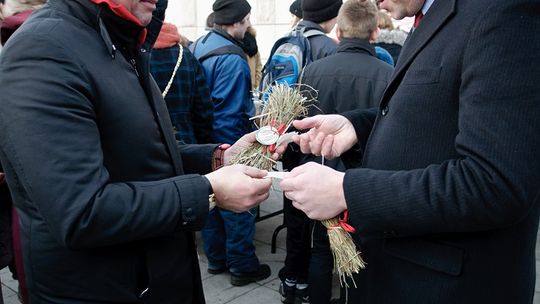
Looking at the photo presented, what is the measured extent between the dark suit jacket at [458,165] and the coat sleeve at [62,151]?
2.12 ft

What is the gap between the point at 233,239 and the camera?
13.4 feet

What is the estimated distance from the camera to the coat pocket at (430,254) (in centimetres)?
135

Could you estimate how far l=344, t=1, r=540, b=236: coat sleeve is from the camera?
113cm

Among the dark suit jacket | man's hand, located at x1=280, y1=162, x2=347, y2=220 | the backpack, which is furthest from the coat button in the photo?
the backpack

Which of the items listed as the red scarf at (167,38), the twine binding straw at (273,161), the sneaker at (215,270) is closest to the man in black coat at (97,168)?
the twine binding straw at (273,161)

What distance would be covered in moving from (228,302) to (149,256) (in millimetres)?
2414

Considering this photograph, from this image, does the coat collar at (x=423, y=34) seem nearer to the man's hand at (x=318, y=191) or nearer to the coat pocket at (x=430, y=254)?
the man's hand at (x=318, y=191)

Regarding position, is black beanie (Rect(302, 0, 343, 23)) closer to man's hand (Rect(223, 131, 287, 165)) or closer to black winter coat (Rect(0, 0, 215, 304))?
man's hand (Rect(223, 131, 287, 165))

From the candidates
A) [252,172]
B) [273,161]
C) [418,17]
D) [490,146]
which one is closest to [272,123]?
[273,161]

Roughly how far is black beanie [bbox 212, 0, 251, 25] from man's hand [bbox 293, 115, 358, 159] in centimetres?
276

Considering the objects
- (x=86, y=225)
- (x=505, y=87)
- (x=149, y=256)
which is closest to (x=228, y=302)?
(x=149, y=256)

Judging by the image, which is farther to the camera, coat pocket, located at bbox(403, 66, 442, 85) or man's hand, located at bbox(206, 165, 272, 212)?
man's hand, located at bbox(206, 165, 272, 212)

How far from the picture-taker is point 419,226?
4.20 feet

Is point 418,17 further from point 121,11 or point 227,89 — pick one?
point 227,89
